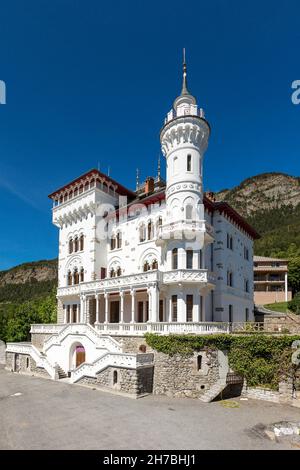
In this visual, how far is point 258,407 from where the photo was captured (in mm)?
20500

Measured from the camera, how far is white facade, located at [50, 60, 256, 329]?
2833 cm

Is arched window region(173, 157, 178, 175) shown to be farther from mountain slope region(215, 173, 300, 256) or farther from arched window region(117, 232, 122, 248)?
mountain slope region(215, 173, 300, 256)

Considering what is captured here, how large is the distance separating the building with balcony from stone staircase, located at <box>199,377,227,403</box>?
3.67 metres

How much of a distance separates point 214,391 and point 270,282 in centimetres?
4445

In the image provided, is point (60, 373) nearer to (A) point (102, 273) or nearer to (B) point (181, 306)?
(A) point (102, 273)

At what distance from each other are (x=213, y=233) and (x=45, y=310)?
106ft

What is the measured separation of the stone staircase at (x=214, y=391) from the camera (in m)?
21.7

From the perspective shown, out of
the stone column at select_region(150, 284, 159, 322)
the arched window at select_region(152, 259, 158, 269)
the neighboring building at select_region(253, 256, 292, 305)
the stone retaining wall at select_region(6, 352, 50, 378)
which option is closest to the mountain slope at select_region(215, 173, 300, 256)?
the neighboring building at select_region(253, 256, 292, 305)

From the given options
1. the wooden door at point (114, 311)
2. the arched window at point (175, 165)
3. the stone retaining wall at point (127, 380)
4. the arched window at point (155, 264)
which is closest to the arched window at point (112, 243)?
A: the wooden door at point (114, 311)

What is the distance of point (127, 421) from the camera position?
1725cm

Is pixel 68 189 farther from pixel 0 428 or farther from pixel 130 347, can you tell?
pixel 0 428

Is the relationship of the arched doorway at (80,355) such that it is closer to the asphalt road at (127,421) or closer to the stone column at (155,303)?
the asphalt road at (127,421)

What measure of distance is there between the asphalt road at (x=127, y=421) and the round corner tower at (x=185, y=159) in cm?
1487
